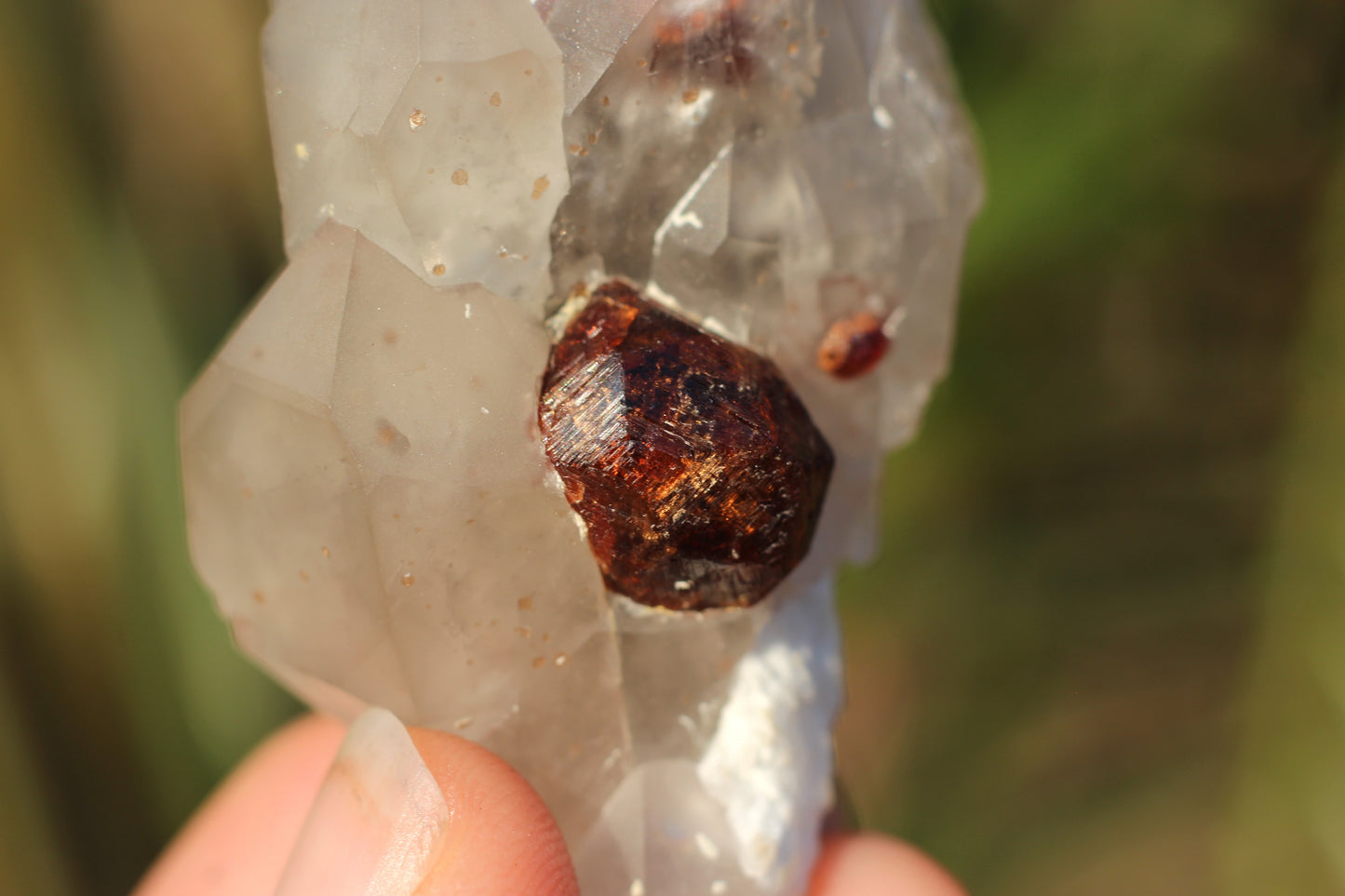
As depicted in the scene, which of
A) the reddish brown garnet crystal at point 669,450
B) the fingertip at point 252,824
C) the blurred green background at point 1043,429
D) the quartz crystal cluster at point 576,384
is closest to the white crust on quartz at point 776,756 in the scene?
the quartz crystal cluster at point 576,384

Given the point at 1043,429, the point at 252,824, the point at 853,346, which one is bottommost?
the point at 252,824

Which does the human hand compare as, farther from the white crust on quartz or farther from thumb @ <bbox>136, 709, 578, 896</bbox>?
the white crust on quartz

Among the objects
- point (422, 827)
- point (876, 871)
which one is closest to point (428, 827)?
point (422, 827)

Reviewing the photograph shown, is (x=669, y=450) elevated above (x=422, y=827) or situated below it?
A: above

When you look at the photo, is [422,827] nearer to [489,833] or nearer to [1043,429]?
[489,833]

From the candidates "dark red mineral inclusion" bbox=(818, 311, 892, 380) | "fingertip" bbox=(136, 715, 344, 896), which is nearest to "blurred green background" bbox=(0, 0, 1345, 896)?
"fingertip" bbox=(136, 715, 344, 896)

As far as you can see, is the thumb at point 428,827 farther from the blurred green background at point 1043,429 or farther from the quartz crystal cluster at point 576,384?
the blurred green background at point 1043,429
